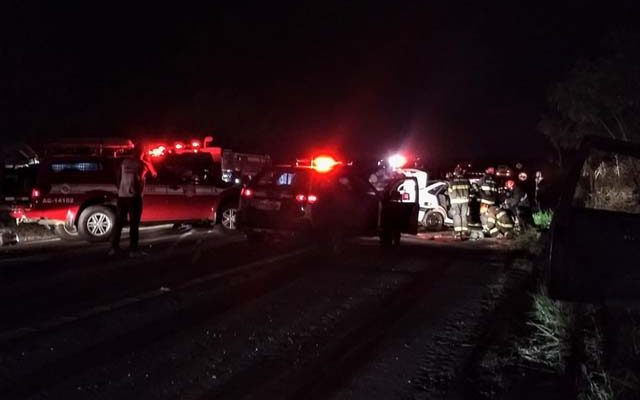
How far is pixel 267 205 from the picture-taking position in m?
13.4

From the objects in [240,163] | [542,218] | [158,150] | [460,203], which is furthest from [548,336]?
[240,163]

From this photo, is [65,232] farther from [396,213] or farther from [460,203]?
[460,203]

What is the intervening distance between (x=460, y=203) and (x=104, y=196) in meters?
8.24

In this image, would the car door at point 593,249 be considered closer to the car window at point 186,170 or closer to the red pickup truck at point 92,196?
the red pickup truck at point 92,196

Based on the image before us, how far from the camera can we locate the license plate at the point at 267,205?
1328cm

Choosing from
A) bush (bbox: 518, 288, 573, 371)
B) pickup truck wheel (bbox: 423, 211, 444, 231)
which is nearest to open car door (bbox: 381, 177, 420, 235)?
pickup truck wheel (bbox: 423, 211, 444, 231)

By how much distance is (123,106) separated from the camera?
52.2 meters

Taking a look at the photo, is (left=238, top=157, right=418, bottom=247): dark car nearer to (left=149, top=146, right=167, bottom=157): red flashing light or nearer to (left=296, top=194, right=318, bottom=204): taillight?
(left=296, top=194, right=318, bottom=204): taillight

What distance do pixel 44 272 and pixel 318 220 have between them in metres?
4.61

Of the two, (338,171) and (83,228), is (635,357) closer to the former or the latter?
(338,171)

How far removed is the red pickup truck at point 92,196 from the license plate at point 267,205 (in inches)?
137

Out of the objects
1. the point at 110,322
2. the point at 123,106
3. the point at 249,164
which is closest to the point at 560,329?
the point at 110,322

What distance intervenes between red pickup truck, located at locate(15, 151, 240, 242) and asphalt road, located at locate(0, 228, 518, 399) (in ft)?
3.67

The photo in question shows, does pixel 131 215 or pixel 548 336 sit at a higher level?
pixel 131 215
